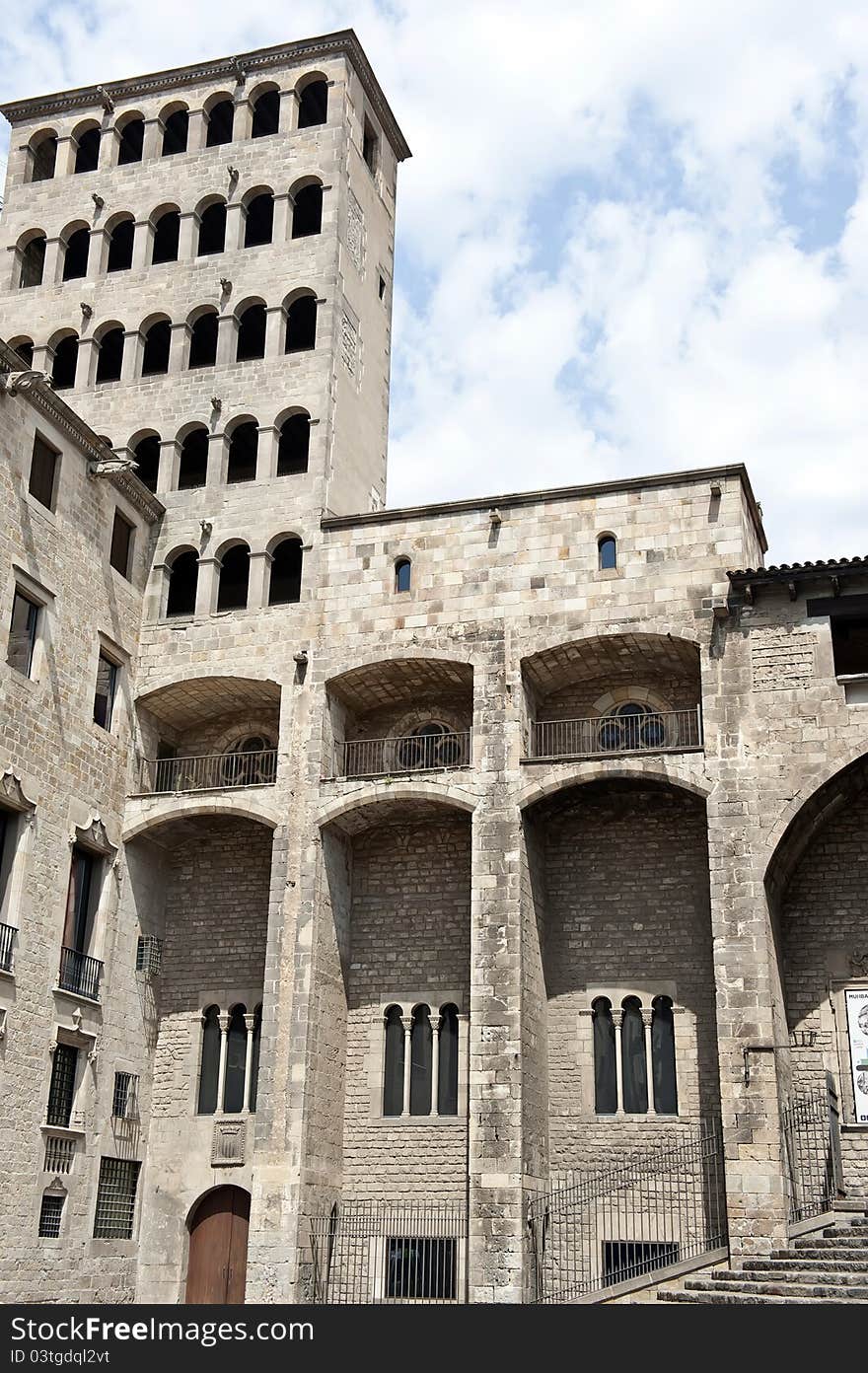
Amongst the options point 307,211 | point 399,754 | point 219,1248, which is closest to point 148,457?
point 307,211

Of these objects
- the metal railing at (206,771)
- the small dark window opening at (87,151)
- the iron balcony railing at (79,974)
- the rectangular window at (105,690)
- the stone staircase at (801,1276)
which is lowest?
the stone staircase at (801,1276)

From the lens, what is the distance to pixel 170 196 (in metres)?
29.8

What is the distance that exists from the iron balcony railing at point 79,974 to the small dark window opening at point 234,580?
718 centimetres

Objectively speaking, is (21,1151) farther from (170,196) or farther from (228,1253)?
(170,196)

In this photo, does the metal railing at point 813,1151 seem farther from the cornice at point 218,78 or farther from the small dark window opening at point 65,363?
the cornice at point 218,78

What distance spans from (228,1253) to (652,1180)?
707 cm

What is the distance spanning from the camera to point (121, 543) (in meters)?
25.9

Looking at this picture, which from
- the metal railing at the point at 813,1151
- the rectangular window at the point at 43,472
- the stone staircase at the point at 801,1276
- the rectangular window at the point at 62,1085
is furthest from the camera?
the rectangular window at the point at 43,472

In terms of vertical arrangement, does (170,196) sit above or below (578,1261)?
above

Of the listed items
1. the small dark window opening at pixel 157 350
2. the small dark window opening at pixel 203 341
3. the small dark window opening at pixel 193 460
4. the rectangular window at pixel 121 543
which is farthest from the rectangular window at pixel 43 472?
the small dark window opening at pixel 157 350

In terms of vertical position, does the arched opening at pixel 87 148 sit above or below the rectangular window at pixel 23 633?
above

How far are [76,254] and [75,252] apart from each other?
0.24 ft

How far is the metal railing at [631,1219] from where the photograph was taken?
2106cm
